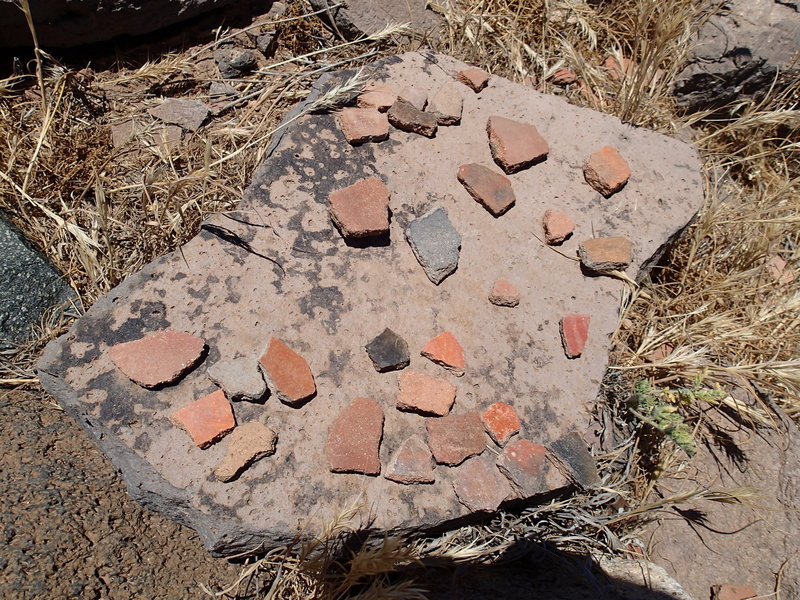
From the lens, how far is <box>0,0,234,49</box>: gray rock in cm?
225

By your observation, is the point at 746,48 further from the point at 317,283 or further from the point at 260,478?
the point at 260,478

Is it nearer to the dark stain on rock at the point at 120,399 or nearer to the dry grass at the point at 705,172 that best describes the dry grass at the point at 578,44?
the dry grass at the point at 705,172

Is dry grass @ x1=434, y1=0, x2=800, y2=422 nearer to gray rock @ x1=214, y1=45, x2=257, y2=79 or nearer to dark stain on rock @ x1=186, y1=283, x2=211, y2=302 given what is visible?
gray rock @ x1=214, y1=45, x2=257, y2=79

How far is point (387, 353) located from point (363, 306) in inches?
7.5

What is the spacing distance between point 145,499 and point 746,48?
313 cm

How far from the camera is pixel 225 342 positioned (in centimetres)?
192

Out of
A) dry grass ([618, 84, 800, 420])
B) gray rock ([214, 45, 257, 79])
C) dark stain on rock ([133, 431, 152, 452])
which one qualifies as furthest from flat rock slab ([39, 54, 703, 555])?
gray rock ([214, 45, 257, 79])

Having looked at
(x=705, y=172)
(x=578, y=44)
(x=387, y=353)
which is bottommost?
(x=387, y=353)

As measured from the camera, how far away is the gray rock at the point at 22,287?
196 centimetres

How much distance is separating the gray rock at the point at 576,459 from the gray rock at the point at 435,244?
2.23 feet

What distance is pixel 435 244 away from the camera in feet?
7.16

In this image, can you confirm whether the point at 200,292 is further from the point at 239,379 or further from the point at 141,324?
the point at 239,379

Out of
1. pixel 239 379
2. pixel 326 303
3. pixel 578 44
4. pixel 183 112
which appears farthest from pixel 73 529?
pixel 578 44

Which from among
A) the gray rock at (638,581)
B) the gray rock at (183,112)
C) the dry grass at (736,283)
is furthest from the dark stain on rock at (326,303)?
the gray rock at (638,581)
